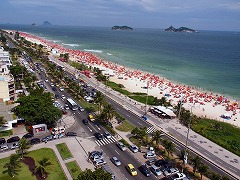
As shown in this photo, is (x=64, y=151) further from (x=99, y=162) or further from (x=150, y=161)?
(x=150, y=161)

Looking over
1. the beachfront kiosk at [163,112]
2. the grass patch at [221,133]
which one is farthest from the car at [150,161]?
the beachfront kiosk at [163,112]

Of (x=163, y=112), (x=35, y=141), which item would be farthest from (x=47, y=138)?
(x=163, y=112)

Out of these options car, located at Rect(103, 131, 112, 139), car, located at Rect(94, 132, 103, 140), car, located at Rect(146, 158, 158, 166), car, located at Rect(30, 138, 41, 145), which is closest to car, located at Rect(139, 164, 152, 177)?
car, located at Rect(146, 158, 158, 166)

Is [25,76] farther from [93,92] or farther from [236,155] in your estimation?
[236,155]

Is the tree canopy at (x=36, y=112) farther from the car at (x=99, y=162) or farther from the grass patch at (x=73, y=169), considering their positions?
the car at (x=99, y=162)

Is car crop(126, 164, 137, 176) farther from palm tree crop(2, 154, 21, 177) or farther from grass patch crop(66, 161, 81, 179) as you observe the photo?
palm tree crop(2, 154, 21, 177)

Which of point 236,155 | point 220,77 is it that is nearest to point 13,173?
point 236,155
